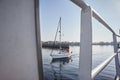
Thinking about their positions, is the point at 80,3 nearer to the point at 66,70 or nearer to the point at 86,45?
the point at 86,45

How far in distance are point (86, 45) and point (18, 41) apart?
1.06 ft

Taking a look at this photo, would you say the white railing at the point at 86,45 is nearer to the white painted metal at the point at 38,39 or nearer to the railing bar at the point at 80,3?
the railing bar at the point at 80,3

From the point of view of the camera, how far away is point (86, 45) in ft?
2.17

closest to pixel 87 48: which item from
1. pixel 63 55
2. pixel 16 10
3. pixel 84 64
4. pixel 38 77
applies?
pixel 84 64

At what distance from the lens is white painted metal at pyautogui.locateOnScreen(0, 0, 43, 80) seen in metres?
0.41

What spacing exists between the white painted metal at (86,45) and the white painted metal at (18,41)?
0.21 meters

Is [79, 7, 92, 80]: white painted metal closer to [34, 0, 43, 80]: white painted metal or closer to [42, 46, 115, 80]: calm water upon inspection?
[34, 0, 43, 80]: white painted metal

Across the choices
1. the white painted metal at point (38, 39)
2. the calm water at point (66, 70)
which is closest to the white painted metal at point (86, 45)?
the white painted metal at point (38, 39)

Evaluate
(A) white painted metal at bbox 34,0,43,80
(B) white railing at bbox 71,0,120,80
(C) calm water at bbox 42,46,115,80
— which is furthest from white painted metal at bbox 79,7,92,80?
(C) calm water at bbox 42,46,115,80

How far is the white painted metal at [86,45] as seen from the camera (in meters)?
0.64

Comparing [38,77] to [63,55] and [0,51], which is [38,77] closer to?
[0,51]

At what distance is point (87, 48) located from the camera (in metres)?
0.66

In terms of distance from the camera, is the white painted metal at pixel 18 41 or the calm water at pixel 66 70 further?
the calm water at pixel 66 70

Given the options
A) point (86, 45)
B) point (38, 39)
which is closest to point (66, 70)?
point (86, 45)
